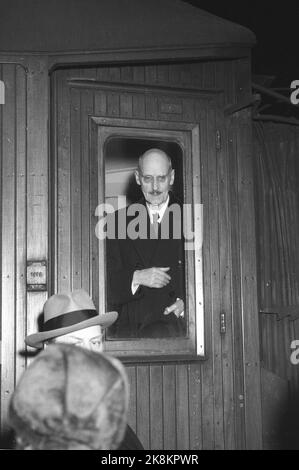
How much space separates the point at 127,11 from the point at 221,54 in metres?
0.59

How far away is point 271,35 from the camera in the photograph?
16.5 feet

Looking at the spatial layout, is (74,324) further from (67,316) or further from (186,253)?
(186,253)

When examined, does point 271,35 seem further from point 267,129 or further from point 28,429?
point 28,429

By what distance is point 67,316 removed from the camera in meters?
3.15

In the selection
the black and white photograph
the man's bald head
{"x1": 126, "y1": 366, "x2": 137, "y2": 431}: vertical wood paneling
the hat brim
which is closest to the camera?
the hat brim

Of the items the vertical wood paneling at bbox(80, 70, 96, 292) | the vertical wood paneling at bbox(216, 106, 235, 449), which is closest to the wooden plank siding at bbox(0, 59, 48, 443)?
the vertical wood paneling at bbox(80, 70, 96, 292)

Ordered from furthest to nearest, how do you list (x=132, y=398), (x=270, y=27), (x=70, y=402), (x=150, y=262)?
1. (x=270, y=27)
2. (x=150, y=262)
3. (x=132, y=398)
4. (x=70, y=402)

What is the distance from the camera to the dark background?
186 inches

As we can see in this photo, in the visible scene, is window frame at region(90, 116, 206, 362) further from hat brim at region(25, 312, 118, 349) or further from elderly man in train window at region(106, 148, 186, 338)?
hat brim at region(25, 312, 118, 349)

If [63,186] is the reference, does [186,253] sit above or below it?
below

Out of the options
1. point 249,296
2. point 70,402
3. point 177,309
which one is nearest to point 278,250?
point 249,296

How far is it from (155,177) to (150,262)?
485 millimetres

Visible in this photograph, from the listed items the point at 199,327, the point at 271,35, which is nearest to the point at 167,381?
the point at 199,327

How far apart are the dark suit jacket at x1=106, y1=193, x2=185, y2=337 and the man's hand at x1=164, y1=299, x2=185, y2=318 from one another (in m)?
0.02
